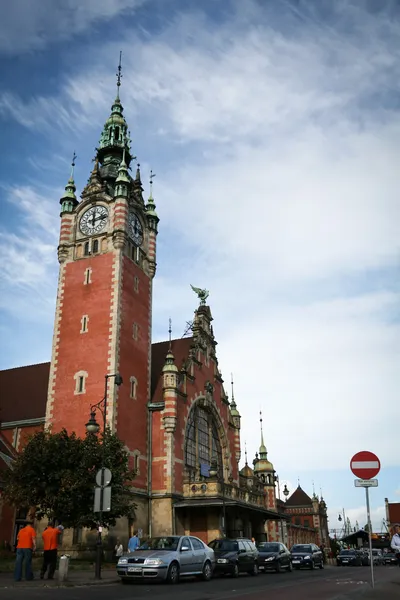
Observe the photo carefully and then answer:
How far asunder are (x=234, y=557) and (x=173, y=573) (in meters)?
6.18

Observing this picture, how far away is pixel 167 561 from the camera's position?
58.5 feet

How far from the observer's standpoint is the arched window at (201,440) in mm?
41781

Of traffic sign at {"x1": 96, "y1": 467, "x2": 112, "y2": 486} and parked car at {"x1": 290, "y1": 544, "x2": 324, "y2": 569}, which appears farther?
parked car at {"x1": 290, "y1": 544, "x2": 324, "y2": 569}

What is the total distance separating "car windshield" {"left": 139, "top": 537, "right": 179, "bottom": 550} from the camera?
1894 cm

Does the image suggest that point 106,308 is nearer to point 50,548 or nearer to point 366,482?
point 50,548

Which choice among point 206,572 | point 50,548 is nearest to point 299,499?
point 206,572

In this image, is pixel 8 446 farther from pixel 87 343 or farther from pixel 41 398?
pixel 87 343

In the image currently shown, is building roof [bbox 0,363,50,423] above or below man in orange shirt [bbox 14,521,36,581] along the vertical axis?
above

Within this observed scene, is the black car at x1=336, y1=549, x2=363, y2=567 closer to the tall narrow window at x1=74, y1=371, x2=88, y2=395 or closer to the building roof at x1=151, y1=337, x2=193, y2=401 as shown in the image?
the building roof at x1=151, y1=337, x2=193, y2=401

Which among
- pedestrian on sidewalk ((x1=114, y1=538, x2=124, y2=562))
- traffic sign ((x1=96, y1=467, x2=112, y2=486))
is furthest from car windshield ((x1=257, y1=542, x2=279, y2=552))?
traffic sign ((x1=96, y1=467, x2=112, y2=486))

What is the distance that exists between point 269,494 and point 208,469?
15.1 metres

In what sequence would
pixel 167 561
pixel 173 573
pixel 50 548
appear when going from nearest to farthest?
pixel 167 561 → pixel 173 573 → pixel 50 548

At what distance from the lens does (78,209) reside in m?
44.1

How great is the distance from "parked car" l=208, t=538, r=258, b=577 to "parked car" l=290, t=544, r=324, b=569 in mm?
6752
